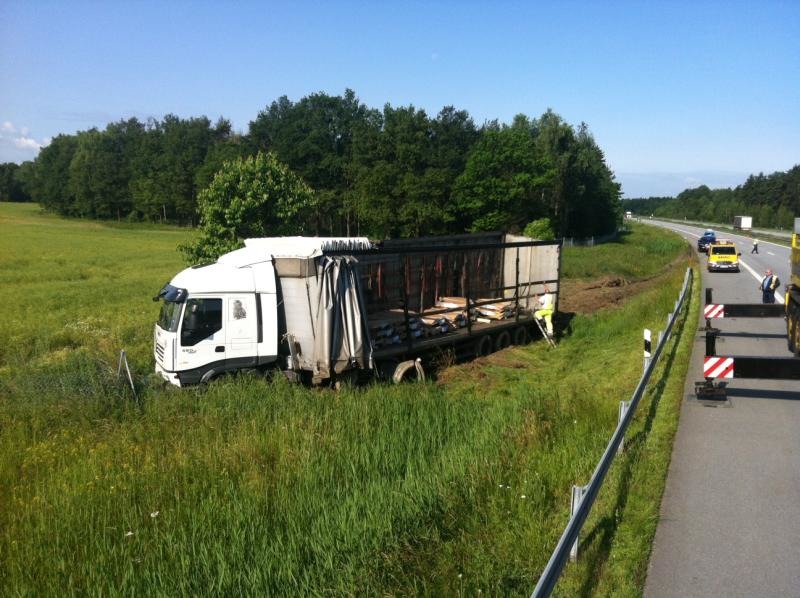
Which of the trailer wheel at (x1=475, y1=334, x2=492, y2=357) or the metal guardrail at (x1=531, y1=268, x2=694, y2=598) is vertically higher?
the metal guardrail at (x1=531, y1=268, x2=694, y2=598)

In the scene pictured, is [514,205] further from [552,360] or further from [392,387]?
[392,387]

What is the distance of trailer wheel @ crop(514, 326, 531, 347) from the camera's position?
17.4 metres

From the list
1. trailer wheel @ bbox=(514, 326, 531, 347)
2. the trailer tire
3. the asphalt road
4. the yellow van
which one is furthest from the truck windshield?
the yellow van

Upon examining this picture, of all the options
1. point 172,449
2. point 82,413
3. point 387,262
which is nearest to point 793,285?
point 387,262

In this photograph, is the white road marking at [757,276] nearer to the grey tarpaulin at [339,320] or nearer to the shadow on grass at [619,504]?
the shadow on grass at [619,504]

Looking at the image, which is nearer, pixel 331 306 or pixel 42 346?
pixel 331 306

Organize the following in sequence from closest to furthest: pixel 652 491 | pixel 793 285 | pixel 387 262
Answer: pixel 652 491 → pixel 793 285 → pixel 387 262

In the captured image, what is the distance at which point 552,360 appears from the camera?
16.2 m

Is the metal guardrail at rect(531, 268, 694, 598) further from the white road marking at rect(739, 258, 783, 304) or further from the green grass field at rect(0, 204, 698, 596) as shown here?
the white road marking at rect(739, 258, 783, 304)

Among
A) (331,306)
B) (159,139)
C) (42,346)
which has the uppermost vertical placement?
(159,139)

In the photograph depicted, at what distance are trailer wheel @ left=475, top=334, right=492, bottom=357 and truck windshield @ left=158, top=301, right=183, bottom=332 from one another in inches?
286

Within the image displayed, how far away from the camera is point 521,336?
699 inches

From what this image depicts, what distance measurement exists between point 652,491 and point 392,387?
230 inches

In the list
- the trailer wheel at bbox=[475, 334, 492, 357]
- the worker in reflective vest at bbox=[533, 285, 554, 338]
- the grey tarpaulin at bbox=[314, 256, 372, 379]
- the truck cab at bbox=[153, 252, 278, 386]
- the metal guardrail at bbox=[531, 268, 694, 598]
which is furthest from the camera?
the worker in reflective vest at bbox=[533, 285, 554, 338]
